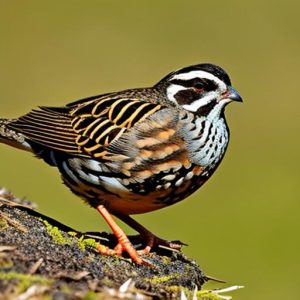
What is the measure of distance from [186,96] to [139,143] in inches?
26.6

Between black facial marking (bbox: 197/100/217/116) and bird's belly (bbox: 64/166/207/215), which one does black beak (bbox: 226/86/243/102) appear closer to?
black facial marking (bbox: 197/100/217/116)

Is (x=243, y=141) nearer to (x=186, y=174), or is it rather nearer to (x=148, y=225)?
(x=148, y=225)

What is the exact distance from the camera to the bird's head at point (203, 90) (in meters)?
9.28

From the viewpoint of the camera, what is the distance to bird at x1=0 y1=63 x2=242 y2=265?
886 cm

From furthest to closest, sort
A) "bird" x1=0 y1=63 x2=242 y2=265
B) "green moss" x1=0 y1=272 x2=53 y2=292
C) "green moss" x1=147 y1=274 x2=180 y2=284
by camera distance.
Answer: "bird" x1=0 y1=63 x2=242 y2=265 → "green moss" x1=147 y1=274 x2=180 y2=284 → "green moss" x1=0 y1=272 x2=53 y2=292

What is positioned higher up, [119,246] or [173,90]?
[173,90]

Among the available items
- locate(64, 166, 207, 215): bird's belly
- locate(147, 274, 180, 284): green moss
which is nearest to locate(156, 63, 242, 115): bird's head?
locate(64, 166, 207, 215): bird's belly

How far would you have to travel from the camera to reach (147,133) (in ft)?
29.4

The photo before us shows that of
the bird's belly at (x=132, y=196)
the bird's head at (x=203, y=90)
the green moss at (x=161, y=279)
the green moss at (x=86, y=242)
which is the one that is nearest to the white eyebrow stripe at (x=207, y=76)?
the bird's head at (x=203, y=90)

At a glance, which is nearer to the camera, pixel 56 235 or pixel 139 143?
pixel 56 235

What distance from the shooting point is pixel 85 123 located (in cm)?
952

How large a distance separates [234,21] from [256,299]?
21.3m

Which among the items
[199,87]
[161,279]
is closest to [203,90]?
[199,87]

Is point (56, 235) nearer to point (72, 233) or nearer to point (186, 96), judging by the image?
point (72, 233)
